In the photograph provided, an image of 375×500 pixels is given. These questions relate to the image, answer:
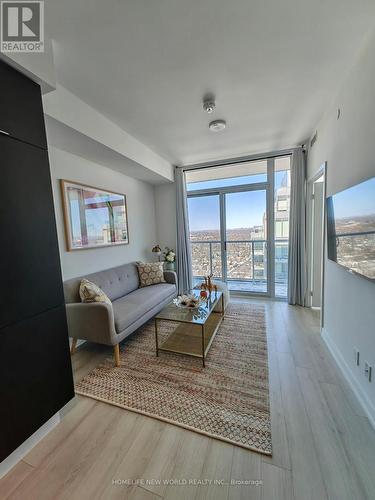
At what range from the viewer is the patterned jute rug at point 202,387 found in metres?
1.42

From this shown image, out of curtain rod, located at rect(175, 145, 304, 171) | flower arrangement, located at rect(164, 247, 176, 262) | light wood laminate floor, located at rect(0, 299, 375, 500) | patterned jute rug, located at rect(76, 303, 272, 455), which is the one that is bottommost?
light wood laminate floor, located at rect(0, 299, 375, 500)

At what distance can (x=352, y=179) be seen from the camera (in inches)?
66.9

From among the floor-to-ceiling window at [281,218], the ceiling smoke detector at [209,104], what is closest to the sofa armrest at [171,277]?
the floor-to-ceiling window at [281,218]

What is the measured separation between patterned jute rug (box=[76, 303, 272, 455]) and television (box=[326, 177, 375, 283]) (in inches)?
47.7

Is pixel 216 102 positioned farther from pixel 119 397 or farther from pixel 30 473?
pixel 30 473

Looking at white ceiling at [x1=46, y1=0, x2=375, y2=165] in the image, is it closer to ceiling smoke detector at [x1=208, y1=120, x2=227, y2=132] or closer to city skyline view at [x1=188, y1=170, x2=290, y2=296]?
ceiling smoke detector at [x1=208, y1=120, x2=227, y2=132]

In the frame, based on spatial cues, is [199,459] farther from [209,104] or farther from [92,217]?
[209,104]

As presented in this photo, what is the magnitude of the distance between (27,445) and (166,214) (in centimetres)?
364

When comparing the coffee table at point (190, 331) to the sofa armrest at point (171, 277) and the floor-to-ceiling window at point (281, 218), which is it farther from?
the floor-to-ceiling window at point (281, 218)

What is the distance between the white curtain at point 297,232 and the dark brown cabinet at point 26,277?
326 cm

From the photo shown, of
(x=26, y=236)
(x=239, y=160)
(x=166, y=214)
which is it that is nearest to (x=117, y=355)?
(x=26, y=236)

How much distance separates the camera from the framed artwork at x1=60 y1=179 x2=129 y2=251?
8.13 ft

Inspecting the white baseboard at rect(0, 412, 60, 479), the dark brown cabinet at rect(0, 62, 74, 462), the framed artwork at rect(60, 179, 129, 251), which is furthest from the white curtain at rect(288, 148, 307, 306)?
the white baseboard at rect(0, 412, 60, 479)

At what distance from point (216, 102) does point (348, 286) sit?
2.17 metres
